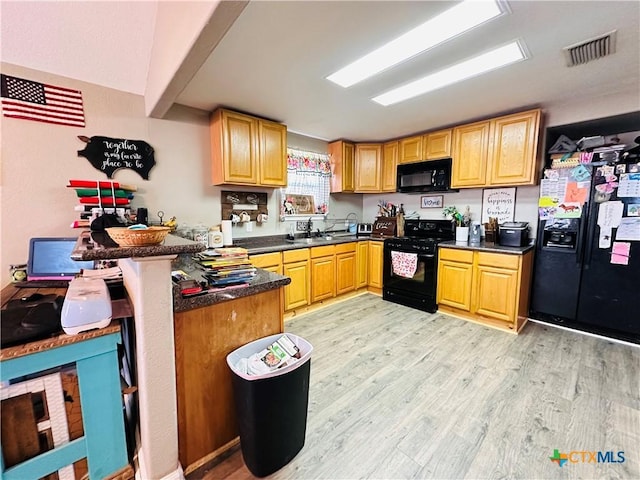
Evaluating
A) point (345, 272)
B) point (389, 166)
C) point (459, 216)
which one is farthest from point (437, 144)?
point (345, 272)

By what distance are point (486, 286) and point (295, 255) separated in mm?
2221

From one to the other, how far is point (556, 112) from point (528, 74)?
1153mm

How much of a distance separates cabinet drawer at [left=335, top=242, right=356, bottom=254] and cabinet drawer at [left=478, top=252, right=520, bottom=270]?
1613 mm

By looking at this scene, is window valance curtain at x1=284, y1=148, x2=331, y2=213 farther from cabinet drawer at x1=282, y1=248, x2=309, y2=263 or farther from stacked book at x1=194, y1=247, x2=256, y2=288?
stacked book at x1=194, y1=247, x2=256, y2=288

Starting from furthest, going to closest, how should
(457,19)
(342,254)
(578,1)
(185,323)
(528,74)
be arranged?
(342,254), (528,74), (457,19), (578,1), (185,323)

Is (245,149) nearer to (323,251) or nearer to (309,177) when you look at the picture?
(309,177)

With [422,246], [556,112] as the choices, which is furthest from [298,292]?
[556,112]

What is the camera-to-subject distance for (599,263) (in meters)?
2.67

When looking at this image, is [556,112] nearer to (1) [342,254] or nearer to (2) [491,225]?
(2) [491,225]

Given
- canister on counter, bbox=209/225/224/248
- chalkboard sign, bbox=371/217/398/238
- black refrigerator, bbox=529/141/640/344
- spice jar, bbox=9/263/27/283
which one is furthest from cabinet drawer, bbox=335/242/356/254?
spice jar, bbox=9/263/27/283

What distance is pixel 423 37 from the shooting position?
1.70m

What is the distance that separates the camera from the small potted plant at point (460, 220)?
3391 millimetres

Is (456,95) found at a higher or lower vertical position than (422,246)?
higher

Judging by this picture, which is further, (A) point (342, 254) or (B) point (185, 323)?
(A) point (342, 254)
